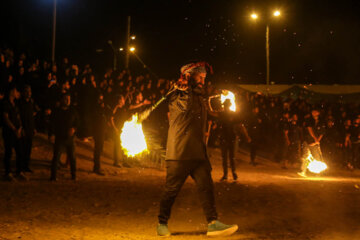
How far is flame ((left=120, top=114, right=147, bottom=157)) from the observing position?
46.8 ft

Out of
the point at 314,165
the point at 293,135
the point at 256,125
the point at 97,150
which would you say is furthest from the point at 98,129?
the point at 256,125

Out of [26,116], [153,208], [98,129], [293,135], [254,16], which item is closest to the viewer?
[153,208]

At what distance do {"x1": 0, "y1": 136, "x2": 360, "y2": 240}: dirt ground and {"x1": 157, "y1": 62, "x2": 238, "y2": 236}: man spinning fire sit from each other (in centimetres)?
28

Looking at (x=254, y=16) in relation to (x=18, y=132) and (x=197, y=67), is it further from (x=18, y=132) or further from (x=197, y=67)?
(x=197, y=67)

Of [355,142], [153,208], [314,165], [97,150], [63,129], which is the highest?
[63,129]

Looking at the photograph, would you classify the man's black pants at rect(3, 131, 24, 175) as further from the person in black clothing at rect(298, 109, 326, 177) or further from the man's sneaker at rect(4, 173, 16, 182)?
the person in black clothing at rect(298, 109, 326, 177)

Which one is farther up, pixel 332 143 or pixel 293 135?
pixel 293 135

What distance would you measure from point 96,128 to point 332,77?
162 ft

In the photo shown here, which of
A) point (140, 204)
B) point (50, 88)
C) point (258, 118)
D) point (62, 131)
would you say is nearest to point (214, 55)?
point (258, 118)

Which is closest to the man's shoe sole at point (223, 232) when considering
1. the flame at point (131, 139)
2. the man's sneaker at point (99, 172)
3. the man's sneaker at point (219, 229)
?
the man's sneaker at point (219, 229)

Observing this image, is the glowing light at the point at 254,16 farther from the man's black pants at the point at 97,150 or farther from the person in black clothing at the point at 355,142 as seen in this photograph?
the man's black pants at the point at 97,150

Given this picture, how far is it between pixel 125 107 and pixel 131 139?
3.40 ft

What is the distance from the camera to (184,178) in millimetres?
6109

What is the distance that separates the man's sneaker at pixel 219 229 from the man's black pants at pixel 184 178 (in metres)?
0.09
